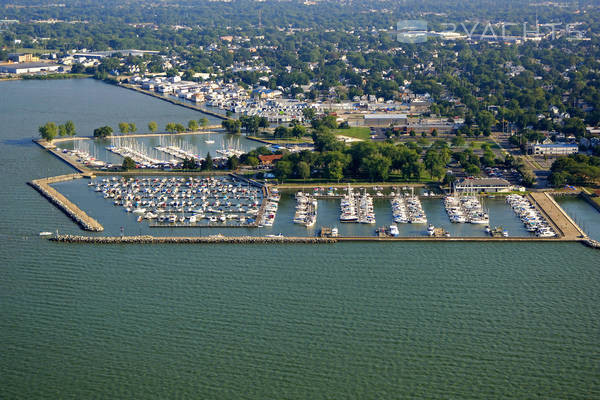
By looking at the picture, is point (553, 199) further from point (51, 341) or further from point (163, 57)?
point (163, 57)

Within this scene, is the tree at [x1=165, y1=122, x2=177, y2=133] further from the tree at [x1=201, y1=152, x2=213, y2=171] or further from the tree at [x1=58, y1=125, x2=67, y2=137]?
the tree at [x1=201, y1=152, x2=213, y2=171]

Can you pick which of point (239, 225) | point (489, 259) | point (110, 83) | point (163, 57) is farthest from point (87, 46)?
point (489, 259)

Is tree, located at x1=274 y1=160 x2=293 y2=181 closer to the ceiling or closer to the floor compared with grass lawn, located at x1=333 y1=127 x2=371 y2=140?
closer to the floor

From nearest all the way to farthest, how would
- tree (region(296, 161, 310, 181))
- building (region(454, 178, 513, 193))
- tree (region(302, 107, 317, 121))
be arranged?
1. building (region(454, 178, 513, 193))
2. tree (region(296, 161, 310, 181))
3. tree (region(302, 107, 317, 121))

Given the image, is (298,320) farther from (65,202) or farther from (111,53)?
(111,53)

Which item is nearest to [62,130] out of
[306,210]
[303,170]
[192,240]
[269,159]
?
[269,159]

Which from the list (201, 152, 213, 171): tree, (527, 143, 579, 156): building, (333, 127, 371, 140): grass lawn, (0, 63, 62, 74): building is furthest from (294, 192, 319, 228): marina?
(0, 63, 62, 74): building
